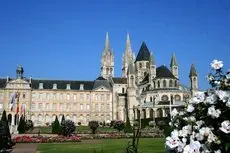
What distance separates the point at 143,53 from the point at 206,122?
8799 cm

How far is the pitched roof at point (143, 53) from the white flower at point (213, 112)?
86325 millimetres

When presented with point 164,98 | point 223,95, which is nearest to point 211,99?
point 223,95

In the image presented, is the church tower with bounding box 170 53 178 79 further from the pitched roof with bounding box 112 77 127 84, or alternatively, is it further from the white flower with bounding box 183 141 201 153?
the white flower with bounding box 183 141 201 153

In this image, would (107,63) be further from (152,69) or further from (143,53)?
(152,69)

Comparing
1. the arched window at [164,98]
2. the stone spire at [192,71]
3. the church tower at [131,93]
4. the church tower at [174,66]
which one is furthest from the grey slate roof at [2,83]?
the stone spire at [192,71]

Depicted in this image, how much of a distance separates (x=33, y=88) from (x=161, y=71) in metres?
29.6

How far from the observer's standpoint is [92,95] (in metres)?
79.9

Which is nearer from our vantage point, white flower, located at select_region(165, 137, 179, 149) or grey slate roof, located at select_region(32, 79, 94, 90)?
white flower, located at select_region(165, 137, 179, 149)

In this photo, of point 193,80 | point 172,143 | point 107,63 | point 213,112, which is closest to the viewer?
point 213,112

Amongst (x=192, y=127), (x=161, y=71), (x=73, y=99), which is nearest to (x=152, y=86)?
(x=161, y=71)

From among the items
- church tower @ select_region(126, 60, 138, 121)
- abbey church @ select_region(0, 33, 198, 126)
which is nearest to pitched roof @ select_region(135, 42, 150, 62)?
abbey church @ select_region(0, 33, 198, 126)

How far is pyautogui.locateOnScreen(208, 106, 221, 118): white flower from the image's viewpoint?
13.5 ft

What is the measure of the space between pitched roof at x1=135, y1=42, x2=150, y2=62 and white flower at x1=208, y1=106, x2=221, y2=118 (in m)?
86.3

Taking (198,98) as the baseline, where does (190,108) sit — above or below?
below
